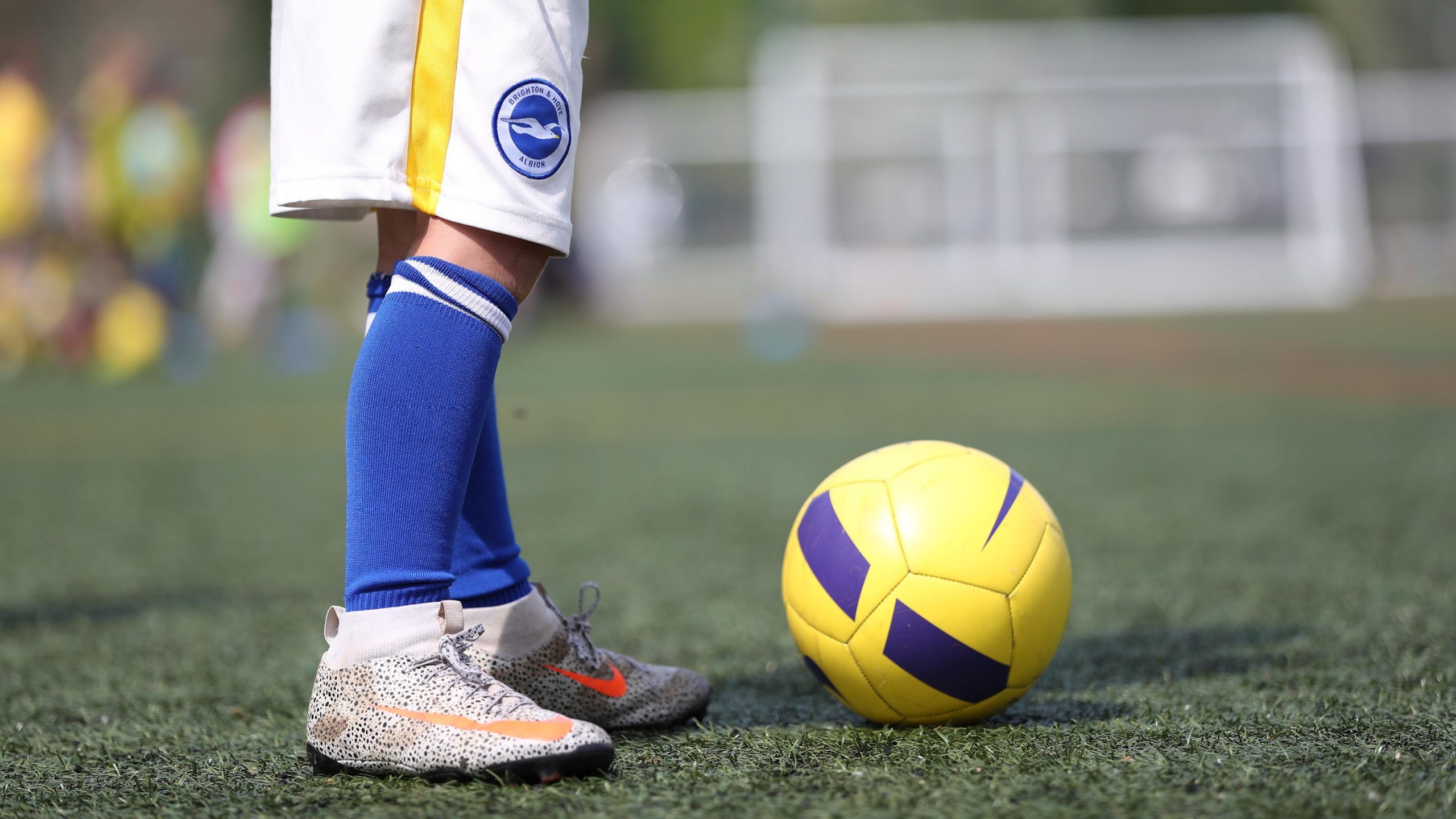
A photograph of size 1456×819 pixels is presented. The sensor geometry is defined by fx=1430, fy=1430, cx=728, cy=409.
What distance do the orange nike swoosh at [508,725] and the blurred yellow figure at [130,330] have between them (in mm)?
9898

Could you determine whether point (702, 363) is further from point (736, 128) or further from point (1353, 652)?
point (736, 128)

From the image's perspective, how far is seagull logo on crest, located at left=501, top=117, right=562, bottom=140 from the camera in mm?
1677

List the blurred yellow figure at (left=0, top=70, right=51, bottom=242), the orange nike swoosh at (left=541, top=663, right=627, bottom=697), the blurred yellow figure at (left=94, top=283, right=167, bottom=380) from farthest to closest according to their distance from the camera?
the blurred yellow figure at (left=0, top=70, right=51, bottom=242) → the blurred yellow figure at (left=94, top=283, right=167, bottom=380) → the orange nike swoosh at (left=541, top=663, right=627, bottom=697)

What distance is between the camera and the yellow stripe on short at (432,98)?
5.56 feet

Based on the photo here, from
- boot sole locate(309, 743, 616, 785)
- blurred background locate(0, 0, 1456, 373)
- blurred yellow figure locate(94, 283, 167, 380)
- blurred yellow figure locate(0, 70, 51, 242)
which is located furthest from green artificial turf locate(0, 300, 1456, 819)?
blurred background locate(0, 0, 1456, 373)

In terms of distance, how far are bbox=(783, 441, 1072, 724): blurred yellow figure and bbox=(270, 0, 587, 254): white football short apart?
23.4 inches

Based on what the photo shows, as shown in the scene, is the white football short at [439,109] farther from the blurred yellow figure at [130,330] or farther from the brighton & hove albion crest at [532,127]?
the blurred yellow figure at [130,330]

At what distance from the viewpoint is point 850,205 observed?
21.7 m

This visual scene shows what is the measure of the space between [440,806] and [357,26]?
90cm

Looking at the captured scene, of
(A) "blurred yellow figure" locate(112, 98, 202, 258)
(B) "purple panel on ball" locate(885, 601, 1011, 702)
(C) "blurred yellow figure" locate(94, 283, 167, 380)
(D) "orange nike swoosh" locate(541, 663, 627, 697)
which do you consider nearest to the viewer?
(B) "purple panel on ball" locate(885, 601, 1011, 702)

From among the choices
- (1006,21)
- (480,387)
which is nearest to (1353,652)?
(480,387)

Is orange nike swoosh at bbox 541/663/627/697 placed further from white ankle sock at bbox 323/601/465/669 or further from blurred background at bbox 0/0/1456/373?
blurred background at bbox 0/0/1456/373

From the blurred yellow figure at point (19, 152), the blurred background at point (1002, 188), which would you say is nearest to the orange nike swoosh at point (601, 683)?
the blurred yellow figure at point (19, 152)

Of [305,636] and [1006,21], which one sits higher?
[1006,21]
